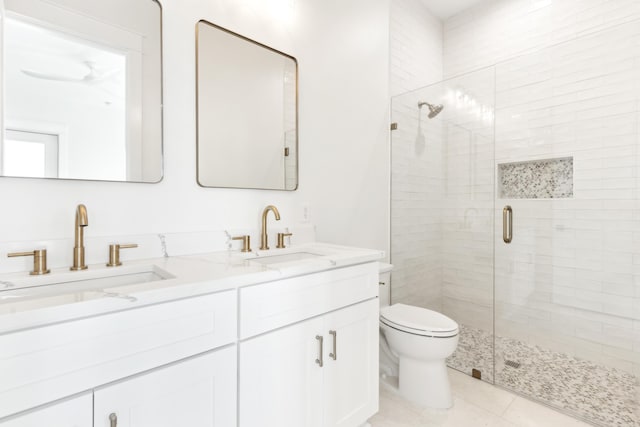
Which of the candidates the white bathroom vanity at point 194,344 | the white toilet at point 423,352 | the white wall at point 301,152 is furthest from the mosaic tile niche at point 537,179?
the white bathroom vanity at point 194,344

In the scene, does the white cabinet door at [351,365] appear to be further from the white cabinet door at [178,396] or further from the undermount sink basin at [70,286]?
the undermount sink basin at [70,286]

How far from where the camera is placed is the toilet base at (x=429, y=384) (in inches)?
68.6

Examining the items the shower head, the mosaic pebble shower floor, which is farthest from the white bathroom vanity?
the shower head

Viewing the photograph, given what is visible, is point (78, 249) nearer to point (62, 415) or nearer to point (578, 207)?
point (62, 415)

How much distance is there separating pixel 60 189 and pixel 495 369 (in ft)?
8.12

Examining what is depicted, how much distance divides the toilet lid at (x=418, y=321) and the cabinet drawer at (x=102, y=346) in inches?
44.9

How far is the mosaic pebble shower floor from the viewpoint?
1.67 m

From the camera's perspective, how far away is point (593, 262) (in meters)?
2.00

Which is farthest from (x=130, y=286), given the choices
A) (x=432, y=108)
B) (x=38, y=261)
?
(x=432, y=108)

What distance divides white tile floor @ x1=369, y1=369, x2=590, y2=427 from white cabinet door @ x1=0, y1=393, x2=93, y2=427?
1.33m

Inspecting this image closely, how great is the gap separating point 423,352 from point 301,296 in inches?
37.3

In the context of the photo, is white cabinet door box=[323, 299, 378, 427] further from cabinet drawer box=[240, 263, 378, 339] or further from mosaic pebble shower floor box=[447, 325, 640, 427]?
mosaic pebble shower floor box=[447, 325, 640, 427]

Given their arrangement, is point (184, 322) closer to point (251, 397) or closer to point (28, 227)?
point (251, 397)

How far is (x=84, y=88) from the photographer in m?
1.16
